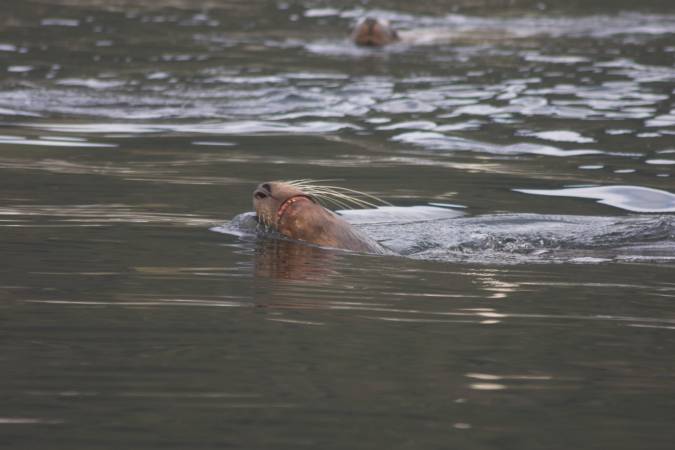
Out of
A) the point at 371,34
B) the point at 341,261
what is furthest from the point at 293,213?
the point at 371,34

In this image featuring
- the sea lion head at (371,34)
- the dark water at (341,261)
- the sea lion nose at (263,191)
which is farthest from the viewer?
the sea lion head at (371,34)

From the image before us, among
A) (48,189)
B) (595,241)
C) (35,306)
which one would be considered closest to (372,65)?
(48,189)

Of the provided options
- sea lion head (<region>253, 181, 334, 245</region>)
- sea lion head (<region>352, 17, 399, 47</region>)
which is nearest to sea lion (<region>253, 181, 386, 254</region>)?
sea lion head (<region>253, 181, 334, 245</region>)

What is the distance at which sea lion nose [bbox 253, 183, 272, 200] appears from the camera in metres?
7.81

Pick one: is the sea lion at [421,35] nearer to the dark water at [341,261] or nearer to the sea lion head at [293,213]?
the dark water at [341,261]

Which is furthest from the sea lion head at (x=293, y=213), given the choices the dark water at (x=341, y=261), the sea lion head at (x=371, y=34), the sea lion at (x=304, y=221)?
the sea lion head at (x=371, y=34)

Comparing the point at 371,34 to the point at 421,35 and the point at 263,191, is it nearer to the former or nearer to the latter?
the point at 421,35

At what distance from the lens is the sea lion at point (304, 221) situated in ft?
25.9

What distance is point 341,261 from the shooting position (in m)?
7.42

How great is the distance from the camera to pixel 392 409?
178 inches

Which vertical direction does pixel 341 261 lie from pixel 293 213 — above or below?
below

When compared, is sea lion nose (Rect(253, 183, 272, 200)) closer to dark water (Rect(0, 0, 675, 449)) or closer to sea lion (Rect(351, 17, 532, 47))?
dark water (Rect(0, 0, 675, 449))

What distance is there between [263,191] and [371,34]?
567 inches

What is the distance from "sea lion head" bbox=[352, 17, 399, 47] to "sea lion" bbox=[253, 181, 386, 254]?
14202 millimetres
